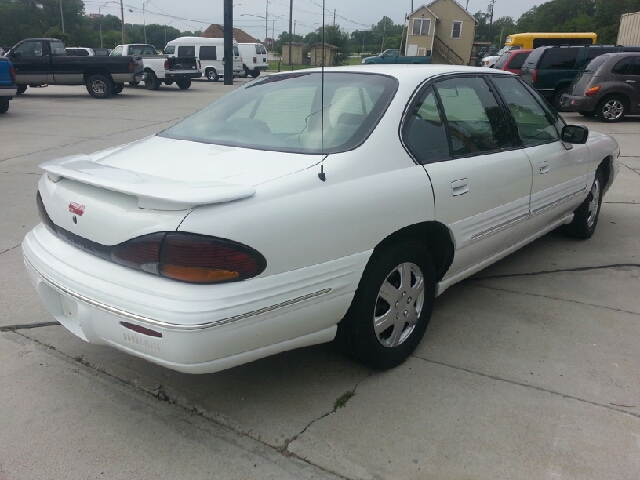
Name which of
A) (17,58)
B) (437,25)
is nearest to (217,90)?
(17,58)

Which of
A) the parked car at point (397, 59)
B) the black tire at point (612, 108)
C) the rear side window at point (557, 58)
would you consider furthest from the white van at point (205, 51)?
the black tire at point (612, 108)

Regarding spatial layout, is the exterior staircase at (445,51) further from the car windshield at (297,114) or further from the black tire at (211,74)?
the car windshield at (297,114)

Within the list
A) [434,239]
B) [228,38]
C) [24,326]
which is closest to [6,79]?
[24,326]

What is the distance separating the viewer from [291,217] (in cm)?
229

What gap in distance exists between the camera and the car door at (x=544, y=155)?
3891mm

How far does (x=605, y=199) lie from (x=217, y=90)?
19182 mm

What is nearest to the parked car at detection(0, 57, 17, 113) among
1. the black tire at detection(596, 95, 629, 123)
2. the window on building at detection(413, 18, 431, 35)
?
the black tire at detection(596, 95, 629, 123)

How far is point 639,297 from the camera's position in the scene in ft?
13.1

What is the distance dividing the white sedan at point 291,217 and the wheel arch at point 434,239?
11 mm

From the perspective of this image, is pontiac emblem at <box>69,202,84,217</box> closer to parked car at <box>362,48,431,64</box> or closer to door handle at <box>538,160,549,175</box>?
door handle at <box>538,160,549,175</box>

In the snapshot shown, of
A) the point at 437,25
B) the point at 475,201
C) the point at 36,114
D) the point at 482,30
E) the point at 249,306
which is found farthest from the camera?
the point at 482,30

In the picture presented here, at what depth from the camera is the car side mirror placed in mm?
4188

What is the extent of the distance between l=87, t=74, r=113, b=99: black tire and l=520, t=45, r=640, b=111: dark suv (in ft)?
42.6

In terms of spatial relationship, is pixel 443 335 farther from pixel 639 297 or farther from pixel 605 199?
pixel 605 199
